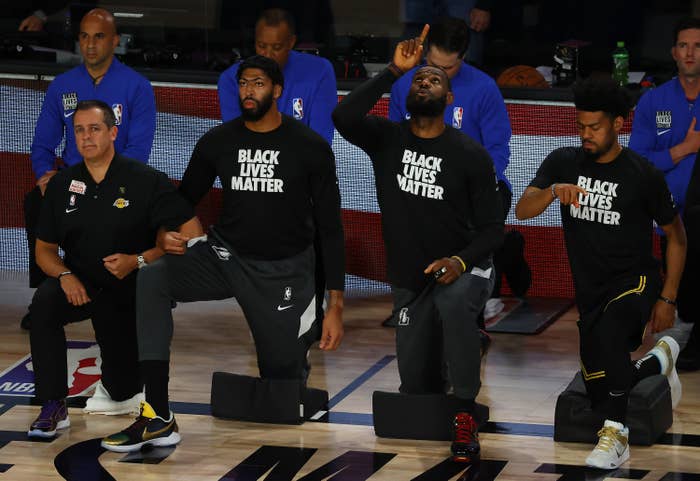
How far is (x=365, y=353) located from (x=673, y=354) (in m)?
1.75

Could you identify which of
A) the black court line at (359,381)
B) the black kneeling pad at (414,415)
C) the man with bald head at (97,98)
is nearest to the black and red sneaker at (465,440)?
the black kneeling pad at (414,415)

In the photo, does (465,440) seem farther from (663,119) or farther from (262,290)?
(663,119)

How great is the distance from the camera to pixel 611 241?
596 centimetres

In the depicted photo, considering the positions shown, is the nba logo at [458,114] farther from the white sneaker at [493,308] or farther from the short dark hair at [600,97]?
the short dark hair at [600,97]

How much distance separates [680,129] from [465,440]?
2.40 metres

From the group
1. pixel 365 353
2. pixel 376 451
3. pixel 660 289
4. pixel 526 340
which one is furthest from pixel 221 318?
pixel 660 289

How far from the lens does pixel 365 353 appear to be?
7473 millimetres

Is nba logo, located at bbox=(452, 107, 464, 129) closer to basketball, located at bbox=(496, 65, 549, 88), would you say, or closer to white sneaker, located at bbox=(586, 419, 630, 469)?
basketball, located at bbox=(496, 65, 549, 88)

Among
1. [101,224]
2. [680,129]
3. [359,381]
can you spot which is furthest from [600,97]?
[101,224]

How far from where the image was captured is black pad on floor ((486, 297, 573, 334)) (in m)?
7.91

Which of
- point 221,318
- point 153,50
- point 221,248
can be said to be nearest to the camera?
point 221,248

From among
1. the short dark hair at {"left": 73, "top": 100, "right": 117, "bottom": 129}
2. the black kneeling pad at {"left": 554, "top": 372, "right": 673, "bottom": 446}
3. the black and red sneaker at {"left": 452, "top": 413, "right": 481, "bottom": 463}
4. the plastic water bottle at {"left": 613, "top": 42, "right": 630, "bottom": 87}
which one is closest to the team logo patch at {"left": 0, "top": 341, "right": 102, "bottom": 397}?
the short dark hair at {"left": 73, "top": 100, "right": 117, "bottom": 129}

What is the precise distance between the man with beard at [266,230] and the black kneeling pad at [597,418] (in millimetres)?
1026

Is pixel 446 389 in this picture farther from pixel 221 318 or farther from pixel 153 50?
pixel 153 50
